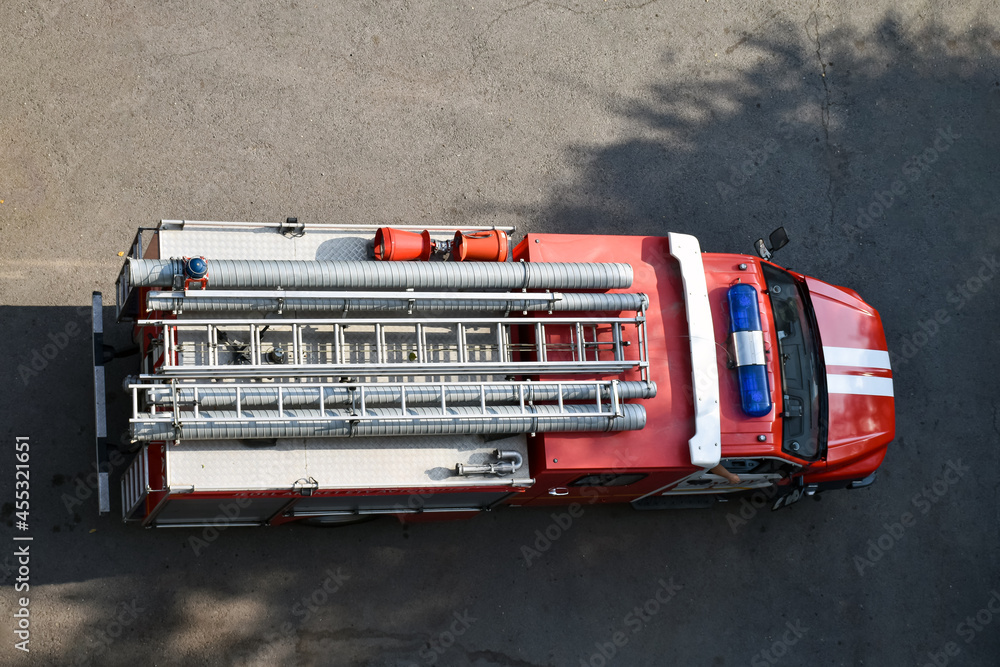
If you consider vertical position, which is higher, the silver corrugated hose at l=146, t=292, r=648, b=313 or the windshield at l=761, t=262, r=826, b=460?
the silver corrugated hose at l=146, t=292, r=648, b=313

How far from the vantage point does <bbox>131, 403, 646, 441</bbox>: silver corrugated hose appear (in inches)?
321

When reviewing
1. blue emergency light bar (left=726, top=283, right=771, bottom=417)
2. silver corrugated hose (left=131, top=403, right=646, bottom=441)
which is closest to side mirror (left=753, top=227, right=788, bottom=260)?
blue emergency light bar (left=726, top=283, right=771, bottom=417)

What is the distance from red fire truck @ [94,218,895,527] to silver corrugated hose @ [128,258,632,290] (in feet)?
0.06

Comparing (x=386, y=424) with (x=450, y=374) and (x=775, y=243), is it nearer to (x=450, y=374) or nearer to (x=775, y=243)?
(x=450, y=374)

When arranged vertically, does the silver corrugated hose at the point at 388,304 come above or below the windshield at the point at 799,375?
above

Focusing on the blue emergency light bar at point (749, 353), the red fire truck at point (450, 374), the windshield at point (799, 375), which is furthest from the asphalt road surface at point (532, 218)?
the blue emergency light bar at point (749, 353)

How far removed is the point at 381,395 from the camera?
8562 millimetres

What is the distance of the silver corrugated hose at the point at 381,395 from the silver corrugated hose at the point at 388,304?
2.32ft

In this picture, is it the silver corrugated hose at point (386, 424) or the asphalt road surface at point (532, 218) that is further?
the asphalt road surface at point (532, 218)

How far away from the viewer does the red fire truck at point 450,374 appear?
8414 mm

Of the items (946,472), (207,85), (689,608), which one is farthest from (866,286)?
(207,85)

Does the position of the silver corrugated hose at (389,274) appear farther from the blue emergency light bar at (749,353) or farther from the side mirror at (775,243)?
the side mirror at (775,243)

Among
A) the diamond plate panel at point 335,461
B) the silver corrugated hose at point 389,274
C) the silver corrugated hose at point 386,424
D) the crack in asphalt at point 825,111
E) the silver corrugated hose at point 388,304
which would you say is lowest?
the diamond plate panel at point 335,461

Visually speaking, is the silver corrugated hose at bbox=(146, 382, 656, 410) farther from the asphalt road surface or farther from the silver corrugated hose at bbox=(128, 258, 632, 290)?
the asphalt road surface
